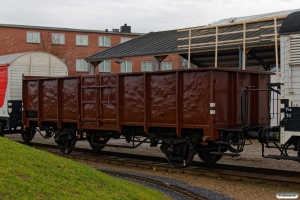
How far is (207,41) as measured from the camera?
73.4ft

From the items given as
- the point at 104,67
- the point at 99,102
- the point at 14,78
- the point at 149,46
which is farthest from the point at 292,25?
the point at 104,67

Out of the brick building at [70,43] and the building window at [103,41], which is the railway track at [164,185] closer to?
the brick building at [70,43]

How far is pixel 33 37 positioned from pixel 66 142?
3282 cm

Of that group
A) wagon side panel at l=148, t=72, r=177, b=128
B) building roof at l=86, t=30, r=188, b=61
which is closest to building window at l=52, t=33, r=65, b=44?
building roof at l=86, t=30, r=188, b=61

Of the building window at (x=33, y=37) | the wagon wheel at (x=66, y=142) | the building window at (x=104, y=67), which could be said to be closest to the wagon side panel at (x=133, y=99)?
the wagon wheel at (x=66, y=142)

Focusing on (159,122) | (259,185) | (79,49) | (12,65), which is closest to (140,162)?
(159,122)

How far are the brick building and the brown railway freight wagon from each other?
97.7 feet

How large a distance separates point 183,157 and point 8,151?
5.84m

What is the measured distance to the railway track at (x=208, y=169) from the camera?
1139cm

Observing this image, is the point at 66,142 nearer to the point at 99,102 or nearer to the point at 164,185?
the point at 99,102

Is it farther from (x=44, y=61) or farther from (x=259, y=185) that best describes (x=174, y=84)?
(x=44, y=61)

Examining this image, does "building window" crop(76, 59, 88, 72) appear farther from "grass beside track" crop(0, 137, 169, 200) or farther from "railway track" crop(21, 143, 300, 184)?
"grass beside track" crop(0, 137, 169, 200)

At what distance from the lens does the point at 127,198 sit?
8.09 m

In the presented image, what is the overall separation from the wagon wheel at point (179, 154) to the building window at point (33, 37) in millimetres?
36649
